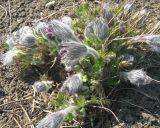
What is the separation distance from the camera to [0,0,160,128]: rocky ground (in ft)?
6.55

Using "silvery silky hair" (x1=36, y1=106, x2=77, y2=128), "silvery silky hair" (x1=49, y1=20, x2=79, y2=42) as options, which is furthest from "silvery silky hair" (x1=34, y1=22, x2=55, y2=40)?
"silvery silky hair" (x1=36, y1=106, x2=77, y2=128)

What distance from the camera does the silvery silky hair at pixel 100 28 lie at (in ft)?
6.83

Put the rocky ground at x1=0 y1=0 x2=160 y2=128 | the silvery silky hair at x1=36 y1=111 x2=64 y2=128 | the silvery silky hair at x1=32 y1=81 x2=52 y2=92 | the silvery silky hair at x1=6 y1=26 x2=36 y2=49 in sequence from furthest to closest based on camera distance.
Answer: the silvery silky hair at x1=6 y1=26 x2=36 y2=49 → the silvery silky hair at x1=32 y1=81 x2=52 y2=92 → the rocky ground at x1=0 y1=0 x2=160 y2=128 → the silvery silky hair at x1=36 y1=111 x2=64 y2=128

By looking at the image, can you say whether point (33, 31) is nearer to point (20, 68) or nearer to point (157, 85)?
point (20, 68)

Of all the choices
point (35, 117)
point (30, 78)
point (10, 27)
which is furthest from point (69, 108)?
point (10, 27)

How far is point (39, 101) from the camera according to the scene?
2174 mm

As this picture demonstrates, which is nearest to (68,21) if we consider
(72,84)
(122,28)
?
(122,28)

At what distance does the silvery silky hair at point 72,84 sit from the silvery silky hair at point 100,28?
21cm

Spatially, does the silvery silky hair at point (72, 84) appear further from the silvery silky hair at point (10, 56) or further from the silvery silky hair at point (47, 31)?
the silvery silky hair at point (10, 56)

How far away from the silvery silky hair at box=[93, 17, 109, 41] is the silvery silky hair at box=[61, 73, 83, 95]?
0.21 m

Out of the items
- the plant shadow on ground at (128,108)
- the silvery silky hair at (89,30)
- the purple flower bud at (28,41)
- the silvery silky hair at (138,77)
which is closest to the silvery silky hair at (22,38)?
the purple flower bud at (28,41)

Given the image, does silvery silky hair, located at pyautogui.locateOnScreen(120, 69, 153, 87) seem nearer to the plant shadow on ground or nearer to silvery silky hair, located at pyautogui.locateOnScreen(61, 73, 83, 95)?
the plant shadow on ground

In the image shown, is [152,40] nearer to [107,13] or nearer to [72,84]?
[107,13]

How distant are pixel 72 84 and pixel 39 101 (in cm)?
27
